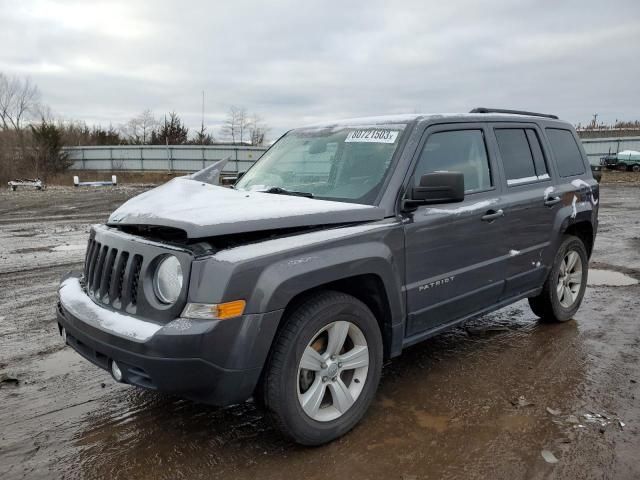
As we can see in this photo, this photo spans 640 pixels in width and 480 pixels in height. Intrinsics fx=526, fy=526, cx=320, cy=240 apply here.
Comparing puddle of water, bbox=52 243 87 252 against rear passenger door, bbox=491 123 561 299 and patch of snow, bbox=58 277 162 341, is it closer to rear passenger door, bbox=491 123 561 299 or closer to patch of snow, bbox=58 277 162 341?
patch of snow, bbox=58 277 162 341

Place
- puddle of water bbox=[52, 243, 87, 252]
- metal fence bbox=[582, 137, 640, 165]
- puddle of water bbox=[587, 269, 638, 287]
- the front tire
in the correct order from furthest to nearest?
metal fence bbox=[582, 137, 640, 165], puddle of water bbox=[52, 243, 87, 252], puddle of water bbox=[587, 269, 638, 287], the front tire

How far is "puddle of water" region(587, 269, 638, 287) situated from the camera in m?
6.54

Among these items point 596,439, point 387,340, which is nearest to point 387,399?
point 387,340

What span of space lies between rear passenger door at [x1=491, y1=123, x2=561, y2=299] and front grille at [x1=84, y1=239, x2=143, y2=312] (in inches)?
110

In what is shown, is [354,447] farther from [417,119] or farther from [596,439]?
[417,119]

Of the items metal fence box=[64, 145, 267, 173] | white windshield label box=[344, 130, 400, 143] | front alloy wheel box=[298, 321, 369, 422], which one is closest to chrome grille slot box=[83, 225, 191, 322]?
front alloy wheel box=[298, 321, 369, 422]

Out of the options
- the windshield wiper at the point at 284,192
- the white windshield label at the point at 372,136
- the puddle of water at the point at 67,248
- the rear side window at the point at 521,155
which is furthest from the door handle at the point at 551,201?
the puddle of water at the point at 67,248

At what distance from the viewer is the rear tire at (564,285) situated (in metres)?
4.93

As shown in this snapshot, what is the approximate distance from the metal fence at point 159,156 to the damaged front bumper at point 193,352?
3470 centimetres

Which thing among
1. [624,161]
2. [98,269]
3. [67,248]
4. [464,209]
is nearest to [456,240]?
[464,209]

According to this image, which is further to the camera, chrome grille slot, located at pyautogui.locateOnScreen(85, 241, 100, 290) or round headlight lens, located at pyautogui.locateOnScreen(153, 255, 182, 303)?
chrome grille slot, located at pyautogui.locateOnScreen(85, 241, 100, 290)

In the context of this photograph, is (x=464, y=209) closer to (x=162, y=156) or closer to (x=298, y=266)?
(x=298, y=266)

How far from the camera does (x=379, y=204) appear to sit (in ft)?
11.0

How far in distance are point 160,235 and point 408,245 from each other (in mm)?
1523
